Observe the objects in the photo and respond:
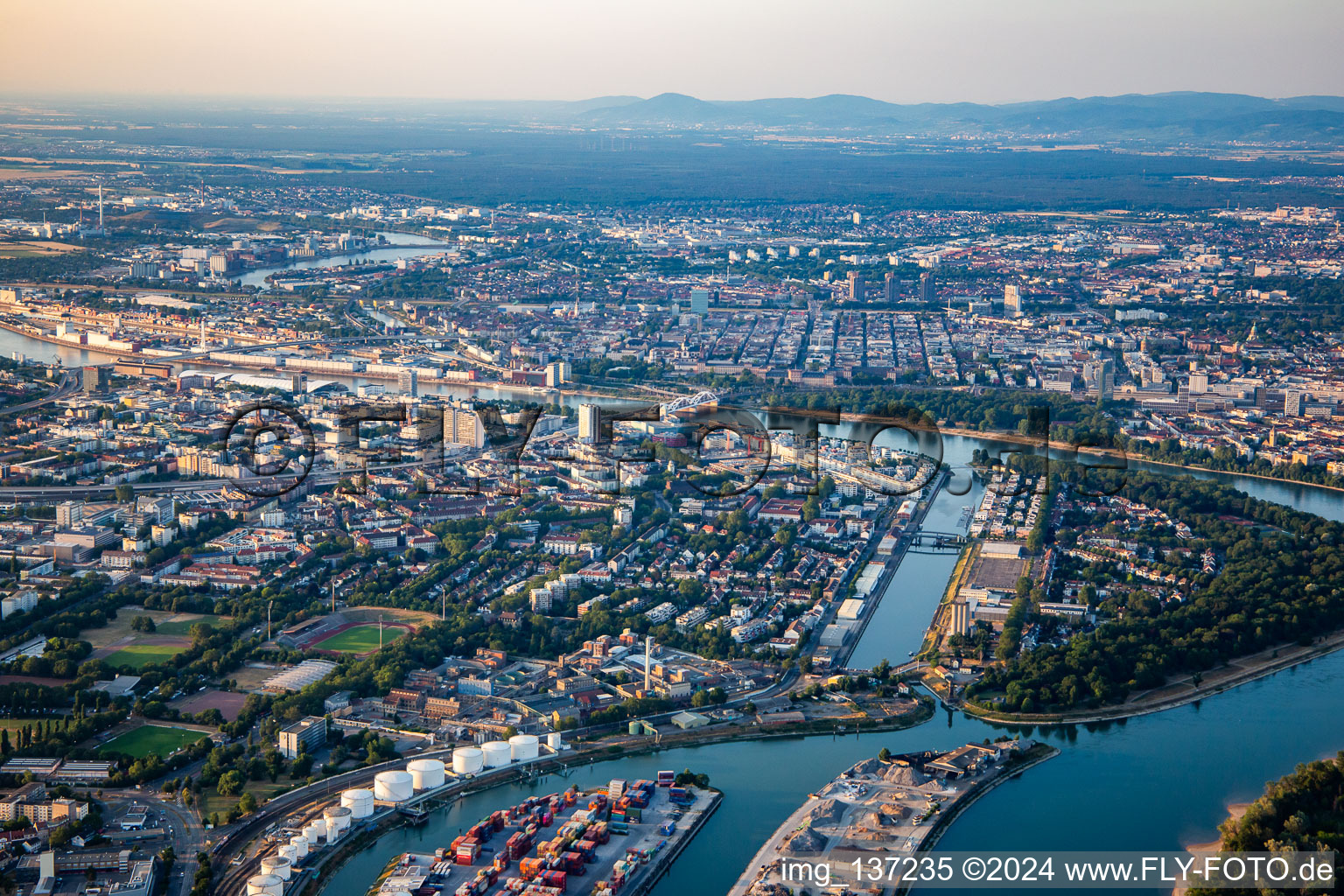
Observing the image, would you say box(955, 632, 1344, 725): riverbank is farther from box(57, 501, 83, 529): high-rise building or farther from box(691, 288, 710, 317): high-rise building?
box(691, 288, 710, 317): high-rise building

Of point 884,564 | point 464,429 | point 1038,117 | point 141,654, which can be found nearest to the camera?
point 141,654

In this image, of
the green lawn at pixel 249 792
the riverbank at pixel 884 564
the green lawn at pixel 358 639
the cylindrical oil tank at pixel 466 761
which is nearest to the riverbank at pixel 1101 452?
the riverbank at pixel 884 564

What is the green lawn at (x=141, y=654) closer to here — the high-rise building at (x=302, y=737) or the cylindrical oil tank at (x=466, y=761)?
the high-rise building at (x=302, y=737)

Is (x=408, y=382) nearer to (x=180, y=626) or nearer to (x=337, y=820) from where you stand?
(x=180, y=626)

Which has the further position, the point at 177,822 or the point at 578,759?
the point at 578,759

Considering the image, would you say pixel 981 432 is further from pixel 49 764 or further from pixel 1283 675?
pixel 49 764

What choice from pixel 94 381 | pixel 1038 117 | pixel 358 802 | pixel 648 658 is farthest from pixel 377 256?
pixel 1038 117
